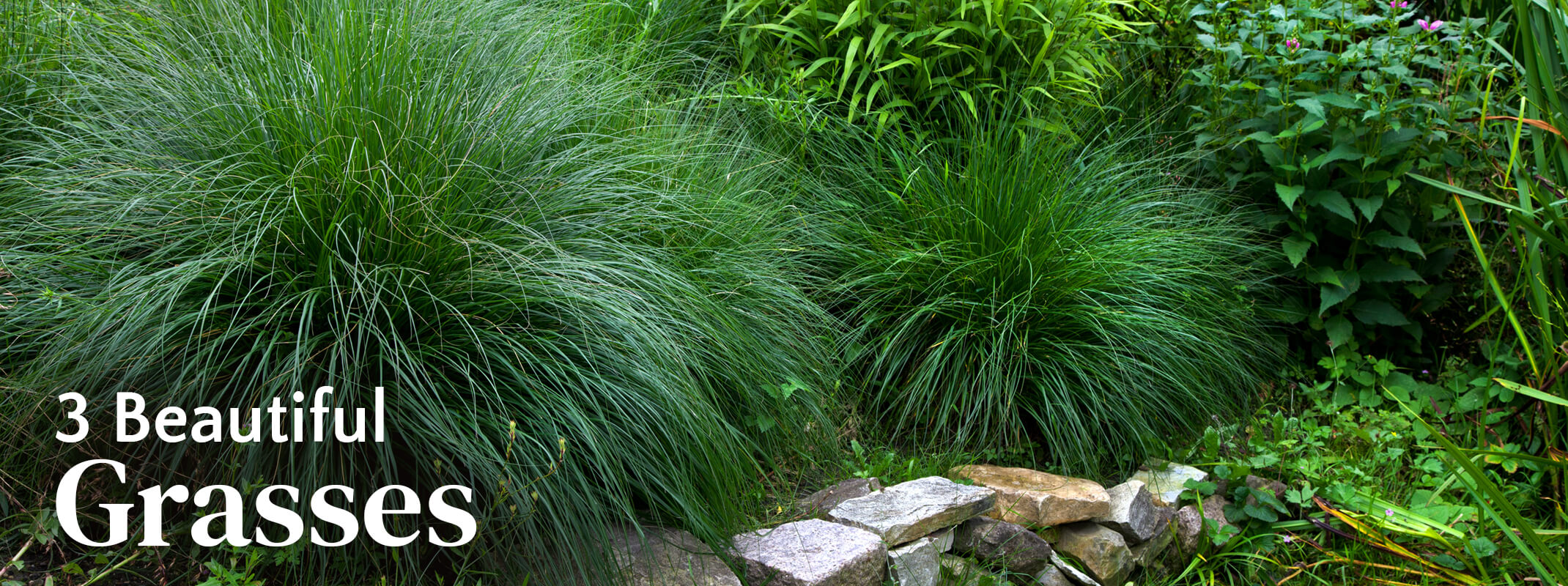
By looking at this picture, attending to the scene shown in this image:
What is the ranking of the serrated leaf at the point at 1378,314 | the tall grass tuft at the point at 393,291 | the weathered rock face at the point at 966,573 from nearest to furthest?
1. the tall grass tuft at the point at 393,291
2. the weathered rock face at the point at 966,573
3. the serrated leaf at the point at 1378,314

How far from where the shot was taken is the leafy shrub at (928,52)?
13.7 feet

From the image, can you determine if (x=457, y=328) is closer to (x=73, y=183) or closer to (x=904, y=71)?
(x=73, y=183)

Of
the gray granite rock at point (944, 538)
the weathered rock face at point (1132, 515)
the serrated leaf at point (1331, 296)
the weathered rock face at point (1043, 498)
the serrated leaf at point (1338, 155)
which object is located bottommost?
the weathered rock face at point (1132, 515)

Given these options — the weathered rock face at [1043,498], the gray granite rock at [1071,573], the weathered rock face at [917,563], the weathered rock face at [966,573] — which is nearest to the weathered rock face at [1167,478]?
the weathered rock face at [1043,498]

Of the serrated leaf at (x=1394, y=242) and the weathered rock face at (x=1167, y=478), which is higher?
the serrated leaf at (x=1394, y=242)

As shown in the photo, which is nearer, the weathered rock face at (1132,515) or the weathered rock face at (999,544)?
the weathered rock face at (999,544)

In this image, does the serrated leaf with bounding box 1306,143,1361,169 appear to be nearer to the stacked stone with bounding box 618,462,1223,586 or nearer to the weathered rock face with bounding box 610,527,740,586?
the stacked stone with bounding box 618,462,1223,586

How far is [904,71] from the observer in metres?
4.36

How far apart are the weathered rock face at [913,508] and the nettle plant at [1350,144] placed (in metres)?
1.76

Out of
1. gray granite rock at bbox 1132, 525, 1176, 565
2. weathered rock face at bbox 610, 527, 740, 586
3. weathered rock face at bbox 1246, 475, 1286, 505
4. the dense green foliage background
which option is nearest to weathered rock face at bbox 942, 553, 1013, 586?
the dense green foliage background

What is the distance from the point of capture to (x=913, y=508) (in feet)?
9.34

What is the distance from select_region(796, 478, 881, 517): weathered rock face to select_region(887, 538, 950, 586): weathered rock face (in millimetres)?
231

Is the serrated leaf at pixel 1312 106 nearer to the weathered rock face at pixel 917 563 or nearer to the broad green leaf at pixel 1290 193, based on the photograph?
the broad green leaf at pixel 1290 193

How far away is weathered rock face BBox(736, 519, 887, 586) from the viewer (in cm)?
248
